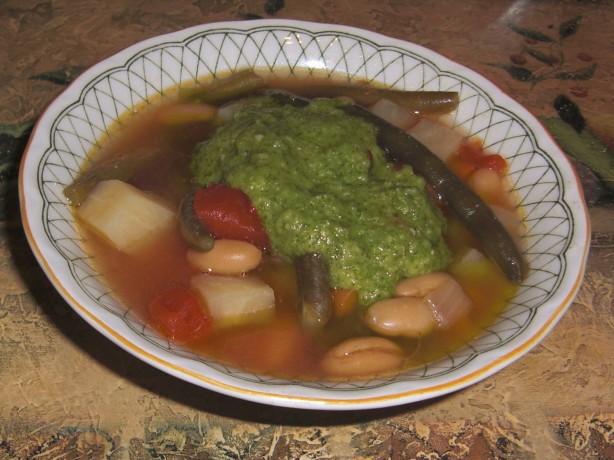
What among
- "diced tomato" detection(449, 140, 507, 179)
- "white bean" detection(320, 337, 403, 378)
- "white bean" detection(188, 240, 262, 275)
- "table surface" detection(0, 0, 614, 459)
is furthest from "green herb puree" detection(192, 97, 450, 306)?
"table surface" detection(0, 0, 614, 459)

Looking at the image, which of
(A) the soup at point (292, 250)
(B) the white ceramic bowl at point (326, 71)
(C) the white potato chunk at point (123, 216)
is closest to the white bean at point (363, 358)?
(A) the soup at point (292, 250)

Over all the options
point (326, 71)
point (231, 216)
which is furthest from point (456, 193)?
point (326, 71)

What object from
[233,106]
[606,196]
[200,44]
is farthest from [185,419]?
[606,196]

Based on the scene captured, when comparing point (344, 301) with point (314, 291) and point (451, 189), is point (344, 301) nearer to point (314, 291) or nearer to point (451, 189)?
point (314, 291)

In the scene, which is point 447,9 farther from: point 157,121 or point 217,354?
point 217,354

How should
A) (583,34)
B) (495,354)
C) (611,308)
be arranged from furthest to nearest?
(583,34), (611,308), (495,354)

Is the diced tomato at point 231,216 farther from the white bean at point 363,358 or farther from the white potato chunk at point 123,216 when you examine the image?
the white bean at point 363,358

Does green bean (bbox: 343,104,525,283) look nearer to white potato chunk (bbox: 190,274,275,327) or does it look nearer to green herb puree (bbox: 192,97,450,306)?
green herb puree (bbox: 192,97,450,306)
